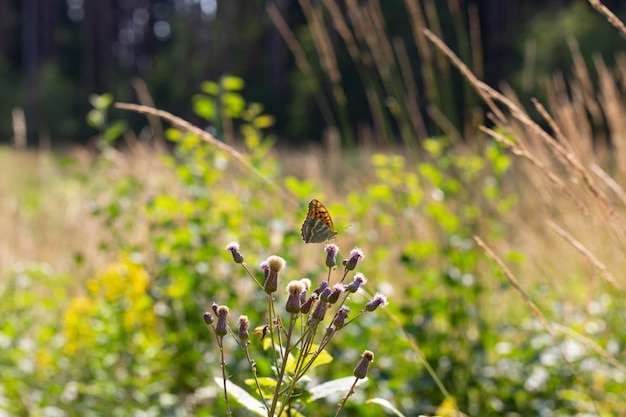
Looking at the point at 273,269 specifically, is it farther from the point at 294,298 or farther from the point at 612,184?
the point at 612,184

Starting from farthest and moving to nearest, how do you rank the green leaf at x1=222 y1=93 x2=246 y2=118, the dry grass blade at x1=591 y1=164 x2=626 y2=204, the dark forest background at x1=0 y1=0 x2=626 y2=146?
1. the dark forest background at x1=0 y1=0 x2=626 y2=146
2. the green leaf at x1=222 y1=93 x2=246 y2=118
3. the dry grass blade at x1=591 y1=164 x2=626 y2=204

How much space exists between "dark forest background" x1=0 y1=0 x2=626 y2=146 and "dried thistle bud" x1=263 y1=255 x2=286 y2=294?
16.7m

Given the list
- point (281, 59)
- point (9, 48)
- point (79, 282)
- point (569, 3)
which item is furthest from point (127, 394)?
point (9, 48)

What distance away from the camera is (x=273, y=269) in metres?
0.73

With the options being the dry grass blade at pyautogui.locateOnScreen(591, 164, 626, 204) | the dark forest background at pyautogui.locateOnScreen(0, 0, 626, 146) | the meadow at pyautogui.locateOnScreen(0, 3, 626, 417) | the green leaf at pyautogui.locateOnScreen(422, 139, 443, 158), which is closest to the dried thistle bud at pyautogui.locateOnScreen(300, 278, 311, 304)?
the dry grass blade at pyautogui.locateOnScreen(591, 164, 626, 204)

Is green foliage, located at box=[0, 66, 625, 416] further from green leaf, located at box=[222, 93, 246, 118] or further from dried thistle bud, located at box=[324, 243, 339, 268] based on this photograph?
dried thistle bud, located at box=[324, 243, 339, 268]

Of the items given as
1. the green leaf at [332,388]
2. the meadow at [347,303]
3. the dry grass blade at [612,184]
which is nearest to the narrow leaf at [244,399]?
the green leaf at [332,388]

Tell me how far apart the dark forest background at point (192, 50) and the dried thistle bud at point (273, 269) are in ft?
54.9

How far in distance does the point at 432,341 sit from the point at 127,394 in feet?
2.89

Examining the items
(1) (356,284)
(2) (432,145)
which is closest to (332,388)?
(1) (356,284)

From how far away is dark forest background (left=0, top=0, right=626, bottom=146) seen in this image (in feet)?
68.9

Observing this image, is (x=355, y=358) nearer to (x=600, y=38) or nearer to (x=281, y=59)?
(x=600, y=38)

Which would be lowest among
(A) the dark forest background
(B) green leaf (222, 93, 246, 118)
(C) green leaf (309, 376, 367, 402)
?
(A) the dark forest background

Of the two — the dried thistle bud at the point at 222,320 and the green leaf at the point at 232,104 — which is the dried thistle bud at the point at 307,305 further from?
the green leaf at the point at 232,104
